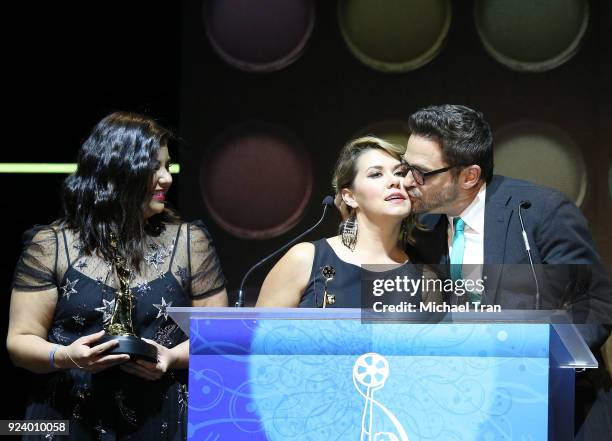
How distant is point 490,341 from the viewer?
236cm

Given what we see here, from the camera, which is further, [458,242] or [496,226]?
[458,242]

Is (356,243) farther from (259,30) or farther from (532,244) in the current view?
(259,30)

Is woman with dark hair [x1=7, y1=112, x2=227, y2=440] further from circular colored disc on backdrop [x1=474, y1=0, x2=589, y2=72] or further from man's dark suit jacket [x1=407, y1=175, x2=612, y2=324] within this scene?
circular colored disc on backdrop [x1=474, y1=0, x2=589, y2=72]

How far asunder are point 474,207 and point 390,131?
106 cm

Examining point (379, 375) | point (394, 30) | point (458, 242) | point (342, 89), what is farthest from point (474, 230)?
point (394, 30)

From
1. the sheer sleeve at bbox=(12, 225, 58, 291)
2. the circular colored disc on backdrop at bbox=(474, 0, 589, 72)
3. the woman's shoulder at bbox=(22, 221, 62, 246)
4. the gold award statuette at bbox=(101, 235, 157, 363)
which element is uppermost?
the circular colored disc on backdrop at bbox=(474, 0, 589, 72)

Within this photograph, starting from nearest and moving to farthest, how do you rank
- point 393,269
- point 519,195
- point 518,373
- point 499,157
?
1. point 518,373
2. point 393,269
3. point 519,195
4. point 499,157

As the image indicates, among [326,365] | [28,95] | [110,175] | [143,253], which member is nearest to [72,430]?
[143,253]

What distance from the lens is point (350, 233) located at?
11.7ft

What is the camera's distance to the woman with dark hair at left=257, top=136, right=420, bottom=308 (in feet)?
11.3

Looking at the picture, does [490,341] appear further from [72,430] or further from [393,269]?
[72,430]

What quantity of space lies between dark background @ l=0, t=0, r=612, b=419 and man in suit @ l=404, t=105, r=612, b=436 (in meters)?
0.88

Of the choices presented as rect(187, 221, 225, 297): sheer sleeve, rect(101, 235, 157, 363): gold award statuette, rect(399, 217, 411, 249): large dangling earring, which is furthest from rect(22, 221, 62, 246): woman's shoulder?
rect(399, 217, 411, 249): large dangling earring

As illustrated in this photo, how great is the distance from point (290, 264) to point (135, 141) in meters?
0.71
